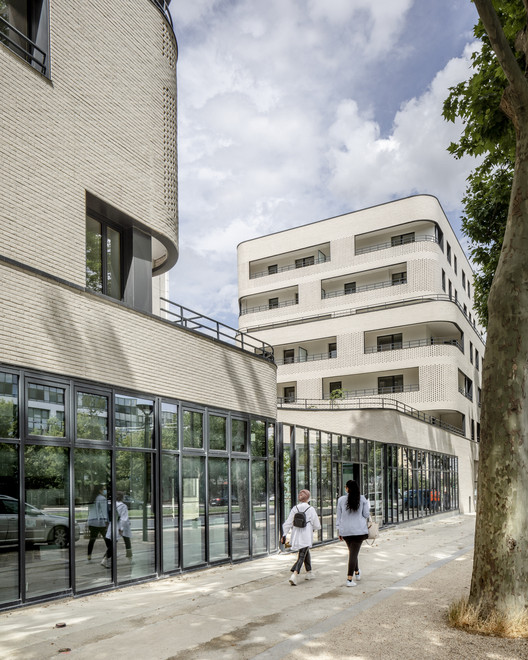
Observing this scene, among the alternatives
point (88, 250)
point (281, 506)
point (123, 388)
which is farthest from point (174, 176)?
point (281, 506)

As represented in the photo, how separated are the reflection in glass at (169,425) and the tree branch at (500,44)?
29.1ft

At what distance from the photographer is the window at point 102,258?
14648mm

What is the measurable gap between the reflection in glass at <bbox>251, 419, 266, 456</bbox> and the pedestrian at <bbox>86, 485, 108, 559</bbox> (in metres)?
5.92

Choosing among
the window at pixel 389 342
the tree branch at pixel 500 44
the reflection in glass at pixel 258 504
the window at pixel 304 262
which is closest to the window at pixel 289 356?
the window at pixel 389 342

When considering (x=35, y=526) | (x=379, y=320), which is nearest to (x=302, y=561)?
(x=35, y=526)

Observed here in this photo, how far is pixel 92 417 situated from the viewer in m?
12.7

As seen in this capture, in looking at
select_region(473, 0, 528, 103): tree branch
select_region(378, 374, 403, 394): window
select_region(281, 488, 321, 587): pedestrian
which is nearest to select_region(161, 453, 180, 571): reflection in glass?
select_region(281, 488, 321, 587): pedestrian

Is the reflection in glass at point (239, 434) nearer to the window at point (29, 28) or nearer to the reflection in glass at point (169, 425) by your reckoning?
the reflection in glass at point (169, 425)

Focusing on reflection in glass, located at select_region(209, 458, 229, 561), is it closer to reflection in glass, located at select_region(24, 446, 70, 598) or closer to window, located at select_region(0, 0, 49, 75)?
reflection in glass, located at select_region(24, 446, 70, 598)

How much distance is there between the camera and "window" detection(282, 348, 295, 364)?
5331cm

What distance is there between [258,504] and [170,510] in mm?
3957

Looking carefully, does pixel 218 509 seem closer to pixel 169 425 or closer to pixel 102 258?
pixel 169 425

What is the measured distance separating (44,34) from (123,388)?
6688mm

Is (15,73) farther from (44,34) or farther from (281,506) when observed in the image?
(281,506)
